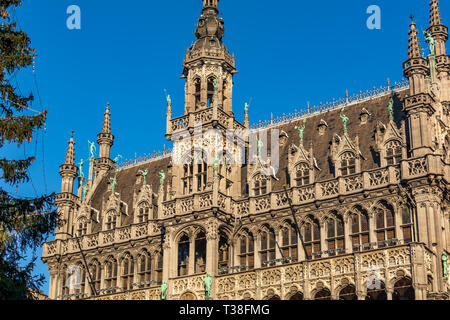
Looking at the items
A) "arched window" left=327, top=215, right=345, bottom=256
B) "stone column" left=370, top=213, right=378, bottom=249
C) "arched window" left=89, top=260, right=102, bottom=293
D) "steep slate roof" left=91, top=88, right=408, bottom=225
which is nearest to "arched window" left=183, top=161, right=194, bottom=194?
"steep slate roof" left=91, top=88, right=408, bottom=225

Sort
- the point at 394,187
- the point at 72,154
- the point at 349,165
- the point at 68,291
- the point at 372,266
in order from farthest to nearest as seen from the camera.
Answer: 1. the point at 72,154
2. the point at 68,291
3. the point at 349,165
4. the point at 394,187
5. the point at 372,266

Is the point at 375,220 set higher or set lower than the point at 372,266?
higher

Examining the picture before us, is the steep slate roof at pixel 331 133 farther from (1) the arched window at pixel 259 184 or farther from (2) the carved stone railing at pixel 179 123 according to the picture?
(2) the carved stone railing at pixel 179 123

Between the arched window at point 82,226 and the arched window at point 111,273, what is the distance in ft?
12.8

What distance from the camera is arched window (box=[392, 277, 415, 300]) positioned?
40.1m

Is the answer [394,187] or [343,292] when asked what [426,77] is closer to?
[394,187]

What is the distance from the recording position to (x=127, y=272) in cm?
5466

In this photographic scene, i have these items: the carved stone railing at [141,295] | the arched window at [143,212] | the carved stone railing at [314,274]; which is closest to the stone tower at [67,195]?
the arched window at [143,212]

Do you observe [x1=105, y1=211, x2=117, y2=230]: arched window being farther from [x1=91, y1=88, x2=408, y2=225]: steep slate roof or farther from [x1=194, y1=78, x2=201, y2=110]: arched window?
[x1=194, y1=78, x2=201, y2=110]: arched window

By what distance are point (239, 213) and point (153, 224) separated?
23.3ft

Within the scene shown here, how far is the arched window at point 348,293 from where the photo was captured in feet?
137

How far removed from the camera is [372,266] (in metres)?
41.2

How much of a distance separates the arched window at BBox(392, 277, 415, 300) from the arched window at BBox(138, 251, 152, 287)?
60.9 feet
